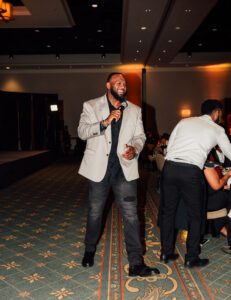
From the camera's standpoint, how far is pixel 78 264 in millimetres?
2865

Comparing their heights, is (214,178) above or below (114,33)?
below

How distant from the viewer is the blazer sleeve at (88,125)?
2.41m

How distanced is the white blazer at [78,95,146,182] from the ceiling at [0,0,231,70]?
16.0ft

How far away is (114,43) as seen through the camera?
37.7 feet

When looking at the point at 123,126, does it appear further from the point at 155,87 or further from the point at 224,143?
the point at 155,87

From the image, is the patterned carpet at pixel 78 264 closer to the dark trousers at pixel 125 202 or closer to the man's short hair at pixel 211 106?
the dark trousers at pixel 125 202

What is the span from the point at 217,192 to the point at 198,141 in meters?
0.84

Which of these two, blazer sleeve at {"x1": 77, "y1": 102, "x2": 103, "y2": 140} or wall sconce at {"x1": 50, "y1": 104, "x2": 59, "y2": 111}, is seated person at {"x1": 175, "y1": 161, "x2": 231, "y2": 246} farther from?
wall sconce at {"x1": 50, "y1": 104, "x2": 59, "y2": 111}

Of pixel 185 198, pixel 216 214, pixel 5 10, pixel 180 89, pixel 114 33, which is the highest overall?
pixel 114 33

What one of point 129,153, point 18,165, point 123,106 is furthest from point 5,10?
point 129,153

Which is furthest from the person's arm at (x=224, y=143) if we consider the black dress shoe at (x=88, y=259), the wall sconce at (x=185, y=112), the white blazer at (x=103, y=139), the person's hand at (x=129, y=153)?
the wall sconce at (x=185, y=112)

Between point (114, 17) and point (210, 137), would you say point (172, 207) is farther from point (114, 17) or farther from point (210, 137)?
point (114, 17)

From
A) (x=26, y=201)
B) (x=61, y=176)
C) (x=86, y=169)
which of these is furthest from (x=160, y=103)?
(x=86, y=169)

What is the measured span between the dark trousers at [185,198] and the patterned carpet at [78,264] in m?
0.29
